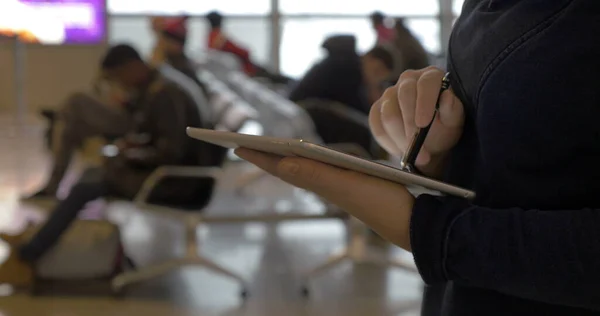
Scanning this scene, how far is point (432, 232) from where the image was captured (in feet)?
2.23

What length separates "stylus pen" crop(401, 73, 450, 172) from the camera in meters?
0.80

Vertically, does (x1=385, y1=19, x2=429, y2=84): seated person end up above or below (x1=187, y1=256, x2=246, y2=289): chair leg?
above

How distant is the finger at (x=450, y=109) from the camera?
79 centimetres

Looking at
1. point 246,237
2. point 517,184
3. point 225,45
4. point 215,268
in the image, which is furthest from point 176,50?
point 517,184

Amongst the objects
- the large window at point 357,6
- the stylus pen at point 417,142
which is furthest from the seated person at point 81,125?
the large window at point 357,6

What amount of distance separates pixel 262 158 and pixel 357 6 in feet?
39.1

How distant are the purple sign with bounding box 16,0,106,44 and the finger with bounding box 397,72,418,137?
11743mm

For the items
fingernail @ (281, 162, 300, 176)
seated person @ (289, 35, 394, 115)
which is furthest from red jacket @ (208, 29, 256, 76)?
fingernail @ (281, 162, 300, 176)

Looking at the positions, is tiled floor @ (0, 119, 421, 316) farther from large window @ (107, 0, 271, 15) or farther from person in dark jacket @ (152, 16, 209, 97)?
large window @ (107, 0, 271, 15)

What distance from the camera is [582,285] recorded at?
638 mm

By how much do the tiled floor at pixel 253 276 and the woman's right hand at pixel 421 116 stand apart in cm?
264

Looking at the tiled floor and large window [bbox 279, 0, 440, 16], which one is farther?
large window [bbox 279, 0, 440, 16]

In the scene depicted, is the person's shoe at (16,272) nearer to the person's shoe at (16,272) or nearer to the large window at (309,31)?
the person's shoe at (16,272)

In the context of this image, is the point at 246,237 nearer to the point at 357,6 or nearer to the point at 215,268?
the point at 215,268
